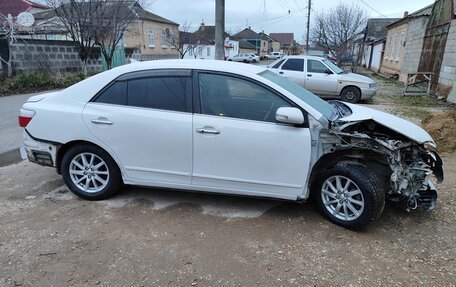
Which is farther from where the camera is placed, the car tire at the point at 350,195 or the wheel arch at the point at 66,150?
the wheel arch at the point at 66,150

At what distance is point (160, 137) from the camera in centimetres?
352

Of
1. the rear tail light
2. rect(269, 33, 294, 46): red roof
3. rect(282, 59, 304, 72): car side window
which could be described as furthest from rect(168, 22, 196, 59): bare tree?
rect(269, 33, 294, 46): red roof

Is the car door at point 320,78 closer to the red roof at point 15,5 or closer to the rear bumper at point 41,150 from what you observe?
the rear bumper at point 41,150

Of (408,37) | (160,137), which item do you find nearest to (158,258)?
(160,137)

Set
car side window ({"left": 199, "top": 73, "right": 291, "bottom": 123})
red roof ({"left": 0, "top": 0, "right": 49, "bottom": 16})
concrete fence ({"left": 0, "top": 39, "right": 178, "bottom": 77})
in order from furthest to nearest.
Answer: red roof ({"left": 0, "top": 0, "right": 49, "bottom": 16}) → concrete fence ({"left": 0, "top": 39, "right": 178, "bottom": 77}) → car side window ({"left": 199, "top": 73, "right": 291, "bottom": 123})

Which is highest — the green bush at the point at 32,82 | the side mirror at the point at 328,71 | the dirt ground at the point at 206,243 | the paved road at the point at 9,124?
the side mirror at the point at 328,71

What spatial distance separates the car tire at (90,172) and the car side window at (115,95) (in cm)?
54

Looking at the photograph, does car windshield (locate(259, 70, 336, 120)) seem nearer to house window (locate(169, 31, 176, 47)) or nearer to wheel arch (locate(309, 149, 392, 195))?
wheel arch (locate(309, 149, 392, 195))

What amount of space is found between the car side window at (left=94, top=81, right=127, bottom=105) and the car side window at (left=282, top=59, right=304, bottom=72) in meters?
8.83

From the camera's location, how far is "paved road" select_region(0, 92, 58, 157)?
6.32 meters

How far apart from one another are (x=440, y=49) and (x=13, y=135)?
49.5ft

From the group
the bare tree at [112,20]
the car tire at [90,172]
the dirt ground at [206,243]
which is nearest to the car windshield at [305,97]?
→ the dirt ground at [206,243]

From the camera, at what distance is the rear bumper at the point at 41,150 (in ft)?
12.6

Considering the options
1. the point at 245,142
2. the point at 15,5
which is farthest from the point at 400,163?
the point at 15,5
